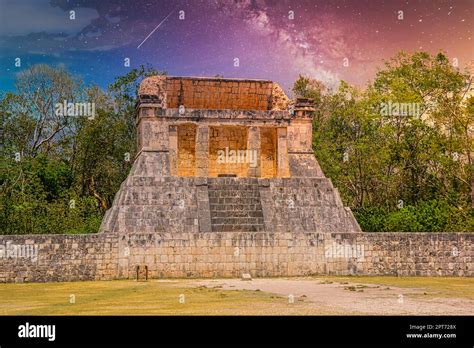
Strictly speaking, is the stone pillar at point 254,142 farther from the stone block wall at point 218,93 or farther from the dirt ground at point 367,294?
the dirt ground at point 367,294

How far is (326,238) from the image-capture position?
21641mm

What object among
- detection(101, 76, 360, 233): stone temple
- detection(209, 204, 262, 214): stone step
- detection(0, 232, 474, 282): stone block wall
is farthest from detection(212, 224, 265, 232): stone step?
detection(0, 232, 474, 282): stone block wall

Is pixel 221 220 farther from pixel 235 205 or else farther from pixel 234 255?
pixel 234 255

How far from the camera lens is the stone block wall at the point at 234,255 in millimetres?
20047

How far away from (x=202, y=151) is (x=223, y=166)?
3932 mm

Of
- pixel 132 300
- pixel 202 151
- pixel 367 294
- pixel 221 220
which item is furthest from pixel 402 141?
pixel 132 300

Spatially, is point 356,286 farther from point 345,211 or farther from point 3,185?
point 3,185

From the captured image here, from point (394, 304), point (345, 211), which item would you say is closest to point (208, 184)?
point (345, 211)

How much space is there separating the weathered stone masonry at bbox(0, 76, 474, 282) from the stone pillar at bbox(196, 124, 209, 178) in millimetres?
43

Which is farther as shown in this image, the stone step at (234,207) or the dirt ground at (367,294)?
the stone step at (234,207)

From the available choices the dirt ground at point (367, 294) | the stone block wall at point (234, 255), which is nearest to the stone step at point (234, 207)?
the stone block wall at point (234, 255)

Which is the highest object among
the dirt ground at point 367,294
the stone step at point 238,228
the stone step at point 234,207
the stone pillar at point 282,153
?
the stone pillar at point 282,153

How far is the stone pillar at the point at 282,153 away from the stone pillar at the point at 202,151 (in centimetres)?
324

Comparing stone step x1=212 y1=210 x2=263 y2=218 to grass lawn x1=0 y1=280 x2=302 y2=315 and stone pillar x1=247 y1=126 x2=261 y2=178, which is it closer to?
stone pillar x1=247 y1=126 x2=261 y2=178
